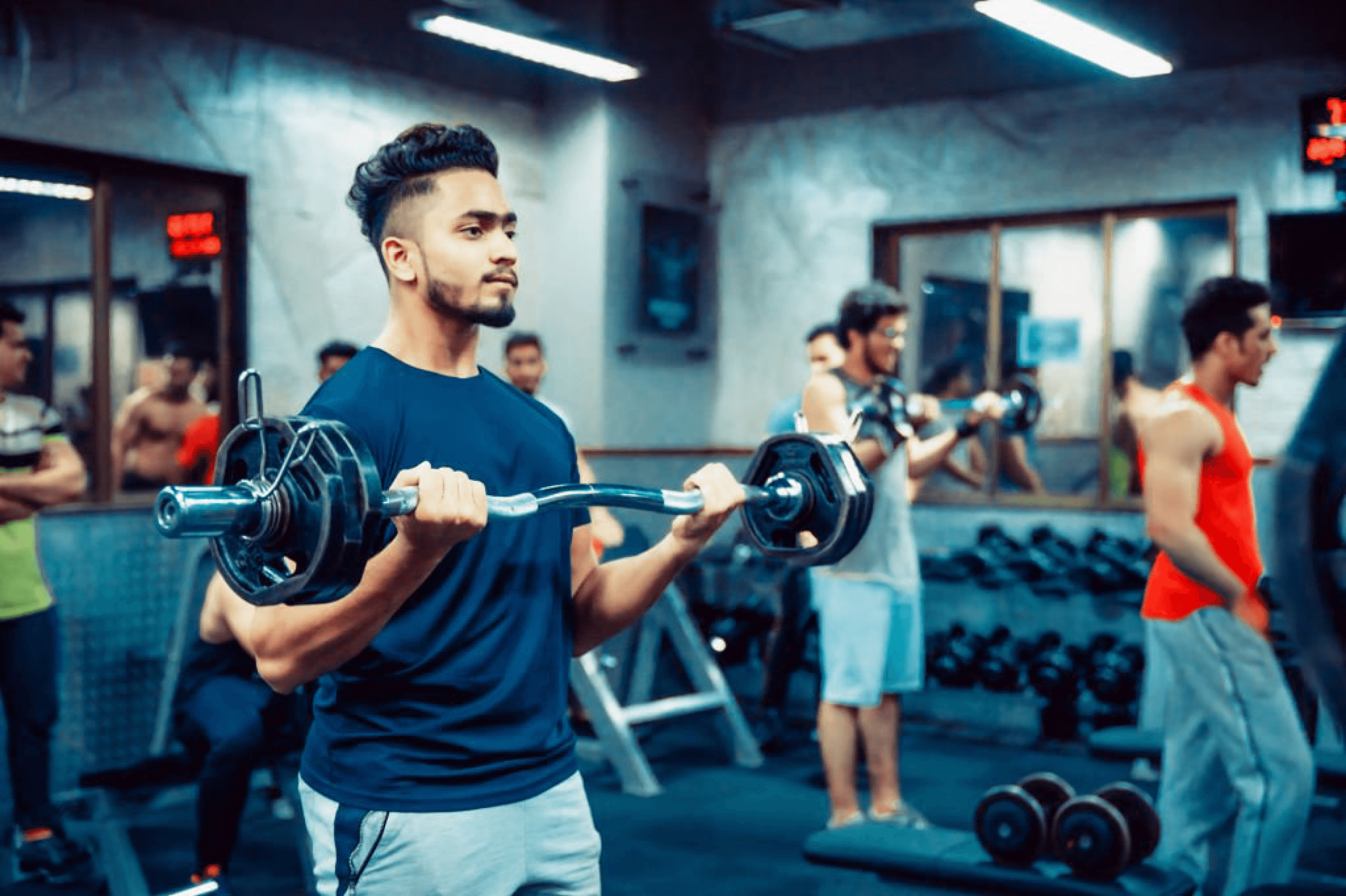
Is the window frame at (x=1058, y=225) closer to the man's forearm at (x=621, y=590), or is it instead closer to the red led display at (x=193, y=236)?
the red led display at (x=193, y=236)

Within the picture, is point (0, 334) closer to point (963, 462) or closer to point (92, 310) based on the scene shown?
point (92, 310)

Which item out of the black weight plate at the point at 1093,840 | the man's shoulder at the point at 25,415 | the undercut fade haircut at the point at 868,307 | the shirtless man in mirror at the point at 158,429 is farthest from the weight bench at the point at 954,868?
the shirtless man in mirror at the point at 158,429

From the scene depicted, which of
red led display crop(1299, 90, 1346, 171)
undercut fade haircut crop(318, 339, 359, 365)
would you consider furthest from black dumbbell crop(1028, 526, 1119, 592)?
undercut fade haircut crop(318, 339, 359, 365)

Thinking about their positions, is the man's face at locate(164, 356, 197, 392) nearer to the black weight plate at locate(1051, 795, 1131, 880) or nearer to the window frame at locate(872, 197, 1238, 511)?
the window frame at locate(872, 197, 1238, 511)

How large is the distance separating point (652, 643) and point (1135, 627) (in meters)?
1.69

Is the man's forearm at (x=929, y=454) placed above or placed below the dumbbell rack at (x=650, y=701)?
above

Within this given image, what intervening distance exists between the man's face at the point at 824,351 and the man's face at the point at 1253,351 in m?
2.15

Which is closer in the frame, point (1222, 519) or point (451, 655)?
point (451, 655)

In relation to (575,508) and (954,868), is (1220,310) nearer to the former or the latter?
(954,868)

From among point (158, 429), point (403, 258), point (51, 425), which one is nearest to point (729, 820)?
point (51, 425)

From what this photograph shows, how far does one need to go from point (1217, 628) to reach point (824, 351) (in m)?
2.50

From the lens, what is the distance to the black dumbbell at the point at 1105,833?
108 inches

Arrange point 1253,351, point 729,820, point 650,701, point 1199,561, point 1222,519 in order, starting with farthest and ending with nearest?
point 650,701 < point 729,820 < point 1253,351 < point 1222,519 < point 1199,561

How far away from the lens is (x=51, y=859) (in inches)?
134
